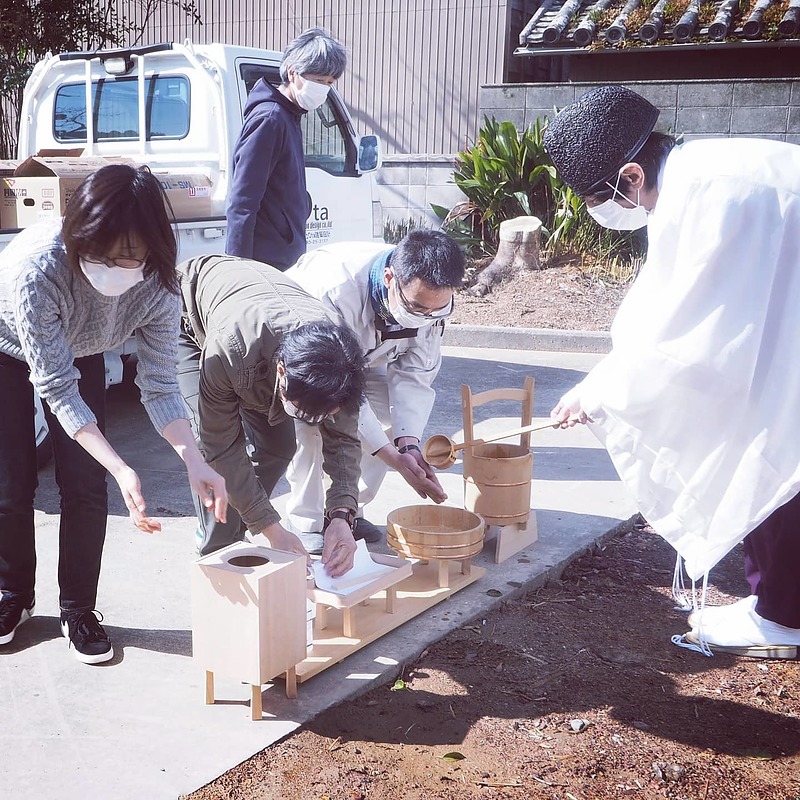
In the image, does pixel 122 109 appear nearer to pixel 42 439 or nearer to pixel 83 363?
pixel 42 439

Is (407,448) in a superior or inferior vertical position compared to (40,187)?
inferior

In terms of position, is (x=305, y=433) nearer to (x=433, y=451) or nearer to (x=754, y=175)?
(x=433, y=451)

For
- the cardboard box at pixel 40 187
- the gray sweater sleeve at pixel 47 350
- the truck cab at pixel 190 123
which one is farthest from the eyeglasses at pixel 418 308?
the truck cab at pixel 190 123

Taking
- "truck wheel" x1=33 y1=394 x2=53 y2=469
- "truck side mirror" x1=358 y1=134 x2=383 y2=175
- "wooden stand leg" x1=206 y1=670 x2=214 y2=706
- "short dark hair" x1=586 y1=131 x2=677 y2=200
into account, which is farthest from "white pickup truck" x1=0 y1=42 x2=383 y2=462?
"wooden stand leg" x1=206 y1=670 x2=214 y2=706

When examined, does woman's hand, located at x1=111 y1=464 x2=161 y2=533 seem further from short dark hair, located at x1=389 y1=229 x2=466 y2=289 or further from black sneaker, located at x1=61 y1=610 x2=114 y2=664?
short dark hair, located at x1=389 y1=229 x2=466 y2=289

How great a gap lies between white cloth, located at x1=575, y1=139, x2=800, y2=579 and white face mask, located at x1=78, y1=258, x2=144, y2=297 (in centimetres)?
139

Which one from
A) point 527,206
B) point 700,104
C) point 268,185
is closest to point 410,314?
point 268,185

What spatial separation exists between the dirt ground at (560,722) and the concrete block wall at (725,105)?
6740 millimetres

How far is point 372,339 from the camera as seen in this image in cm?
355

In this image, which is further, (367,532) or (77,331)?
(367,532)

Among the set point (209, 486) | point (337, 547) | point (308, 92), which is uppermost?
point (308, 92)

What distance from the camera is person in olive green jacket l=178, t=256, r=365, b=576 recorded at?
8.00 feet

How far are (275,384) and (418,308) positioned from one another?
2.34 feet

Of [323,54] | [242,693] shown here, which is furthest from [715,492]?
[323,54]
